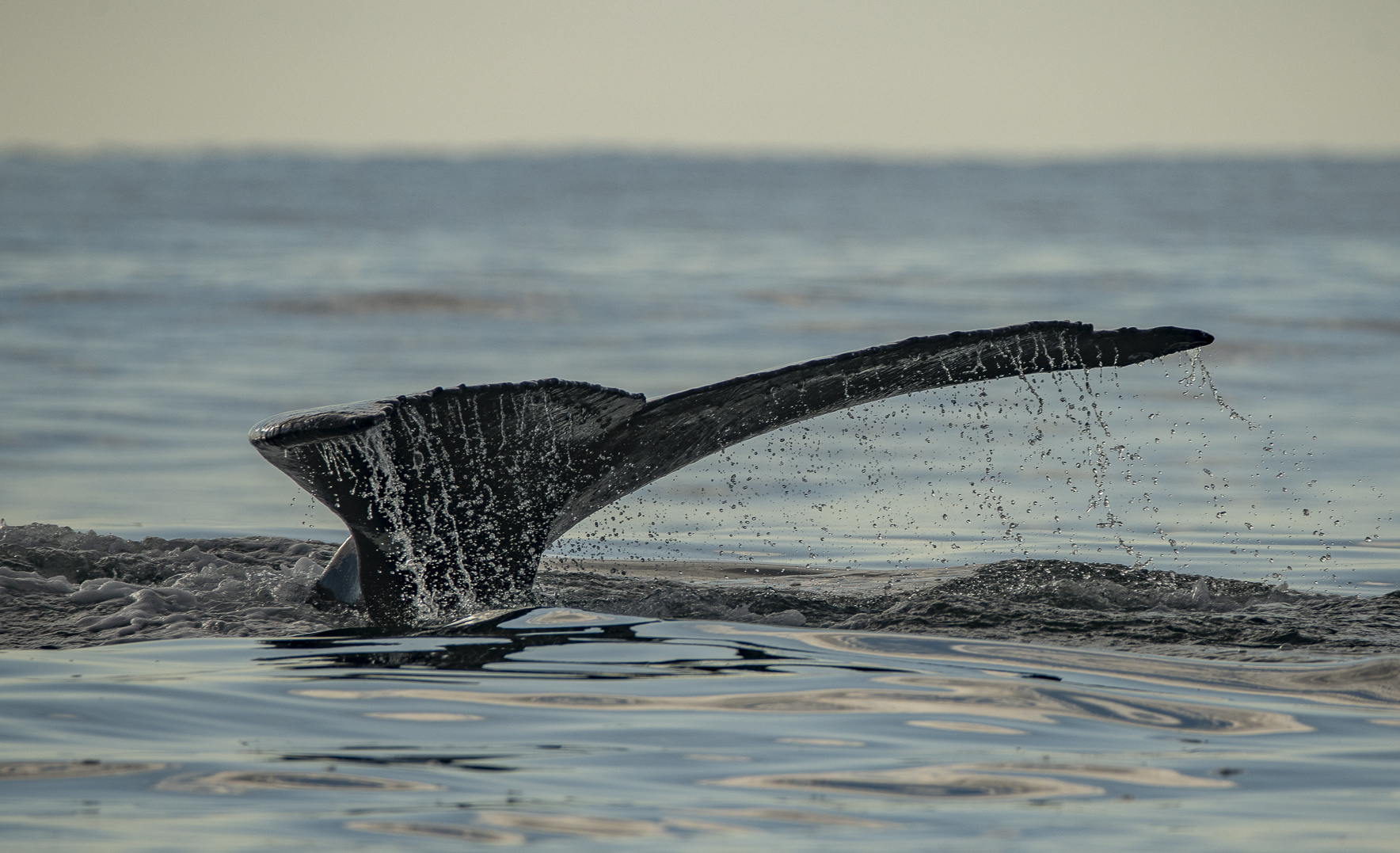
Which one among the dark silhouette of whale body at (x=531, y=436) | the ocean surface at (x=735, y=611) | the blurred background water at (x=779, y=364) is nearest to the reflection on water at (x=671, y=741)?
the ocean surface at (x=735, y=611)

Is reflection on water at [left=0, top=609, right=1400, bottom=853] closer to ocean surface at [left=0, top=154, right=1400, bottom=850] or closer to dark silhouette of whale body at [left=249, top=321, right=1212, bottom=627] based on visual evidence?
ocean surface at [left=0, top=154, right=1400, bottom=850]

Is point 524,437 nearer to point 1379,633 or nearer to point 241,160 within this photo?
point 1379,633

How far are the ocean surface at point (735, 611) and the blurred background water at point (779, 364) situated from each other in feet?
0.26

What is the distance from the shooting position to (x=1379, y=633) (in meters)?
5.74

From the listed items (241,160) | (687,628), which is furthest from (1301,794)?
(241,160)

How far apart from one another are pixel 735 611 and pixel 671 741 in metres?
1.87

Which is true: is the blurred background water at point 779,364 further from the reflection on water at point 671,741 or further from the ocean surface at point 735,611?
the reflection on water at point 671,741

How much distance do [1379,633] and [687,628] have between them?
8.10 feet

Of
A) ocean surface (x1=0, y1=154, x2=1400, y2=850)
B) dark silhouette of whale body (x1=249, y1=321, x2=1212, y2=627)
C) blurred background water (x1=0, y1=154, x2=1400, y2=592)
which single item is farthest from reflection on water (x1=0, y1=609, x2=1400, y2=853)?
blurred background water (x1=0, y1=154, x2=1400, y2=592)

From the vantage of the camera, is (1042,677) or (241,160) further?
(241,160)

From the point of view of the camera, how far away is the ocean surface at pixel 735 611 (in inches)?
150

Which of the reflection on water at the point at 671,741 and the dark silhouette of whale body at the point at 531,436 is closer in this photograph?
the reflection on water at the point at 671,741

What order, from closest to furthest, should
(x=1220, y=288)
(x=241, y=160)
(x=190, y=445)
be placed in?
(x=190, y=445) → (x=1220, y=288) → (x=241, y=160)

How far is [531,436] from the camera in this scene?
5133mm
